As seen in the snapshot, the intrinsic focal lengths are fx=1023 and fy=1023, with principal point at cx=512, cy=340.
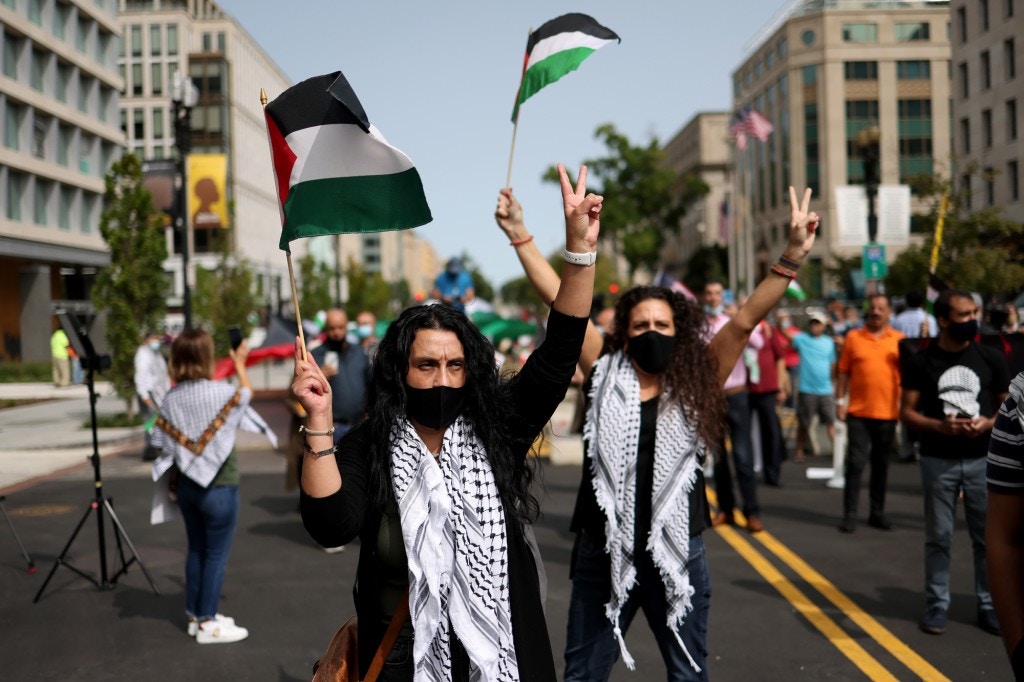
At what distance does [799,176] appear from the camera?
80.4 metres

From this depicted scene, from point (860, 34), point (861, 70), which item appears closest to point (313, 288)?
point (861, 70)

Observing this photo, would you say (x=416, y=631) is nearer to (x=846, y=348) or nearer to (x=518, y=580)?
(x=518, y=580)

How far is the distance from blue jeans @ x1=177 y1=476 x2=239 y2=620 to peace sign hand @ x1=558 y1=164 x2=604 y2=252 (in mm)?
3987

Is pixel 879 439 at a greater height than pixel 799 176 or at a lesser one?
lesser

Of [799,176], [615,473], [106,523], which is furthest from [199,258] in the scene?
[615,473]

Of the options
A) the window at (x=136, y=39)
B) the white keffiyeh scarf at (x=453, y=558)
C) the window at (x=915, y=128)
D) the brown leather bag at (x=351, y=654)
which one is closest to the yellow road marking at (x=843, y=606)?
the white keffiyeh scarf at (x=453, y=558)

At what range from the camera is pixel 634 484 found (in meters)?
4.14

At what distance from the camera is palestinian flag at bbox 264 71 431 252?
9.57 feet

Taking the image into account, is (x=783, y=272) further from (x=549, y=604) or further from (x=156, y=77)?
(x=156, y=77)

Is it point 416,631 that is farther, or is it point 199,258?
point 199,258

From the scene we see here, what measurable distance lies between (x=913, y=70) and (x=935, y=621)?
77.0 metres

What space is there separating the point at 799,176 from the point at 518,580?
81.8 m

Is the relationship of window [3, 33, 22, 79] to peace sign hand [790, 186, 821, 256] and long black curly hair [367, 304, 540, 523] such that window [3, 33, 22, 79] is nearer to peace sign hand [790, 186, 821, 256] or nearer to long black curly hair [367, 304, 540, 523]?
peace sign hand [790, 186, 821, 256]

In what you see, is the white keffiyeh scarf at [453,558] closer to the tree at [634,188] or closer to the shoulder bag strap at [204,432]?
the shoulder bag strap at [204,432]
